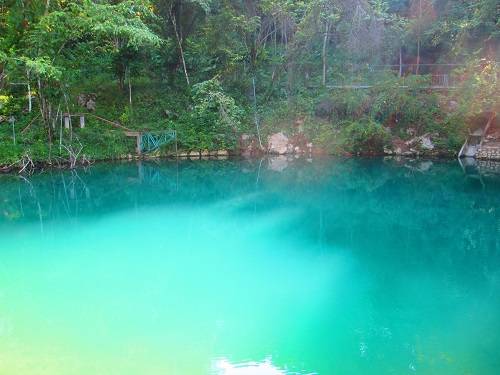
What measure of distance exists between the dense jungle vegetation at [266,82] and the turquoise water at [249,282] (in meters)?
5.58

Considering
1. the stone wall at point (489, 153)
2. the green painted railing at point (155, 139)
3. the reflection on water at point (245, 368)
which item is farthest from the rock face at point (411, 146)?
the reflection on water at point (245, 368)

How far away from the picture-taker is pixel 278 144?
76.7ft

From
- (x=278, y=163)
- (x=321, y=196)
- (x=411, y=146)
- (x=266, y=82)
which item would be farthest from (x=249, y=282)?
(x=266, y=82)

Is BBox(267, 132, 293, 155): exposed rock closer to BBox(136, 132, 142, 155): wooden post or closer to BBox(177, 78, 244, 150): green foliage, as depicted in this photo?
BBox(177, 78, 244, 150): green foliage

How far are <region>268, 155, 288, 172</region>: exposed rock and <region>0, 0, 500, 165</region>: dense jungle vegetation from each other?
1197 mm

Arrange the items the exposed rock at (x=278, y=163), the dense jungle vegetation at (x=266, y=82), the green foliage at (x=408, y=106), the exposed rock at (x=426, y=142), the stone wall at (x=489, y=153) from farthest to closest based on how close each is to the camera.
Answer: the exposed rock at (x=426, y=142) < the green foliage at (x=408, y=106) < the stone wall at (x=489, y=153) < the exposed rock at (x=278, y=163) < the dense jungle vegetation at (x=266, y=82)

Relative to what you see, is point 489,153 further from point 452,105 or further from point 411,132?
point 411,132

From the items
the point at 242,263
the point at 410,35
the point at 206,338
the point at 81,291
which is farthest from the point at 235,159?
the point at 206,338

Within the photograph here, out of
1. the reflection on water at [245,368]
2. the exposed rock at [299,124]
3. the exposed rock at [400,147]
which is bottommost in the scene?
the reflection on water at [245,368]

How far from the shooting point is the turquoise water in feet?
18.8

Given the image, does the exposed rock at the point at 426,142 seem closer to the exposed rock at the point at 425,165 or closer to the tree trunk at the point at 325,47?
the exposed rock at the point at 425,165

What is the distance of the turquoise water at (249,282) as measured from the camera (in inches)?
225

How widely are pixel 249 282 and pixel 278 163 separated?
13691 millimetres

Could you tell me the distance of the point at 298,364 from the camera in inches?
220
